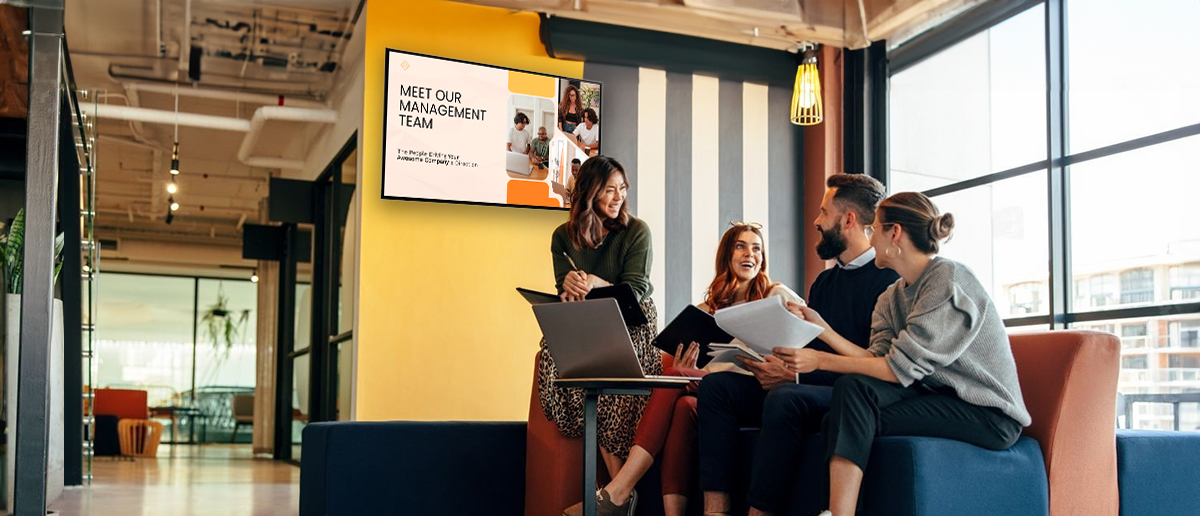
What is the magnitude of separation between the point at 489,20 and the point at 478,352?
6.18ft

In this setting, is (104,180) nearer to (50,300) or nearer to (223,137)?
(223,137)

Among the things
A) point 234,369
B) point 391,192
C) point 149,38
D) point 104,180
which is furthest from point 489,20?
point 234,369

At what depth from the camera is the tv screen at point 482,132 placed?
5867 millimetres

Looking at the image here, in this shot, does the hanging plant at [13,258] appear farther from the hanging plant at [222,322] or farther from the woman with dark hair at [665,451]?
the hanging plant at [222,322]

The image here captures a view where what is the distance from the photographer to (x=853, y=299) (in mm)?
3691

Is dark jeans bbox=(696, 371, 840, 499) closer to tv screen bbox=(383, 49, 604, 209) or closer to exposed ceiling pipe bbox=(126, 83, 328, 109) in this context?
tv screen bbox=(383, 49, 604, 209)

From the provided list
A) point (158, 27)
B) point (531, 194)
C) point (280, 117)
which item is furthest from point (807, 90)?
point (280, 117)

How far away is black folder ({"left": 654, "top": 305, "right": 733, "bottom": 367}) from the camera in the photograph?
3387 mm

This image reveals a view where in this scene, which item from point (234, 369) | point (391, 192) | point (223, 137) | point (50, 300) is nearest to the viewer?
point (50, 300)

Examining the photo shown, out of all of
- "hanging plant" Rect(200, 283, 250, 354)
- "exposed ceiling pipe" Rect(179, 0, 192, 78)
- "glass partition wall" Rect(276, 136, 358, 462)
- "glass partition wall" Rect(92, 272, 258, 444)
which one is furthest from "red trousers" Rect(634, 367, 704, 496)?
"hanging plant" Rect(200, 283, 250, 354)

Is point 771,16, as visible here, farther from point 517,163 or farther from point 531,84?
point 517,163

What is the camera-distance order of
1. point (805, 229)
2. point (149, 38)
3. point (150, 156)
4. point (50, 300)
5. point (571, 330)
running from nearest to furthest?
point (571, 330) < point (50, 300) < point (805, 229) < point (149, 38) < point (150, 156)

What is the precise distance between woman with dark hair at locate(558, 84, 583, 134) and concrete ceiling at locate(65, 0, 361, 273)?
1.71m

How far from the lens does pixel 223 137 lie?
10.6 m
